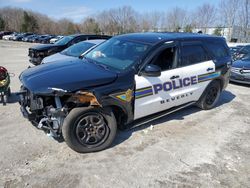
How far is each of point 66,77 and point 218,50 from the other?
3.80 metres

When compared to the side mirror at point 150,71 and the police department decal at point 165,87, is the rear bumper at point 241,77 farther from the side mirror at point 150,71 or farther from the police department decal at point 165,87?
the side mirror at point 150,71

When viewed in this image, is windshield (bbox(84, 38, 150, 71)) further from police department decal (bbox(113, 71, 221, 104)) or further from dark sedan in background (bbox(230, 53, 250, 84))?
dark sedan in background (bbox(230, 53, 250, 84))

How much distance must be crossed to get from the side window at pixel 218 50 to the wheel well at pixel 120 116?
274 cm

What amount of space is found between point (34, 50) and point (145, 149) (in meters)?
7.65

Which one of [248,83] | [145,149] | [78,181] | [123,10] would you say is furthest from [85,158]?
[123,10]

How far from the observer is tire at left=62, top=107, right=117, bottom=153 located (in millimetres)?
3146

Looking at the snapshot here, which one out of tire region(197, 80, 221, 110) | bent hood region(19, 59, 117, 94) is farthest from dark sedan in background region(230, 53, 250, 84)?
bent hood region(19, 59, 117, 94)

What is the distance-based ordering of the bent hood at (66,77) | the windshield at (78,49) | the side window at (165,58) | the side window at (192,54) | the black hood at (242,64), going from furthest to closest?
the black hood at (242,64) < the windshield at (78,49) < the side window at (192,54) < the side window at (165,58) < the bent hood at (66,77)

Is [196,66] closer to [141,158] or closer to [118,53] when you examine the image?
[118,53]

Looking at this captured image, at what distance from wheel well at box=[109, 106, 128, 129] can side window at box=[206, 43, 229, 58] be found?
2.74m

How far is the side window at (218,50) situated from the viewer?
5.04m

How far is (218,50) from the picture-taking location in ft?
17.2

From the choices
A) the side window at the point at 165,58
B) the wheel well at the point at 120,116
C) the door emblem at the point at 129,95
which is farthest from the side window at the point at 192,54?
the wheel well at the point at 120,116

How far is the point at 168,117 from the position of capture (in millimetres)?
4793
